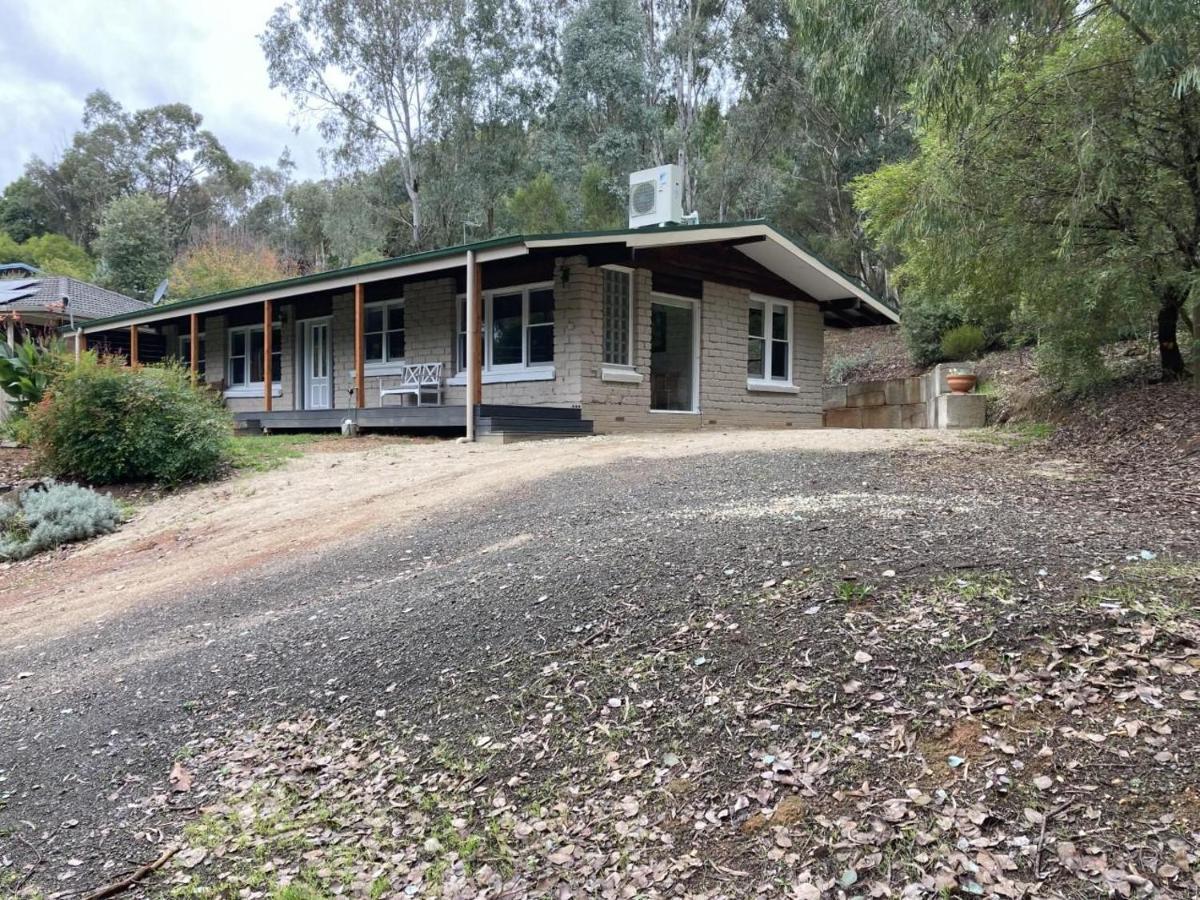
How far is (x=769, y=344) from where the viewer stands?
645 inches

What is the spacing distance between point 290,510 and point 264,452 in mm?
4299

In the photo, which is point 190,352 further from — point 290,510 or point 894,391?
point 894,391

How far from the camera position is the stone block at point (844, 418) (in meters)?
19.2

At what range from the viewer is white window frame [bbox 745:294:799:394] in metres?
16.0

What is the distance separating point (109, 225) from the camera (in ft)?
127

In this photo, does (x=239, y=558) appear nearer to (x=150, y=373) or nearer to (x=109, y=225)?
(x=150, y=373)

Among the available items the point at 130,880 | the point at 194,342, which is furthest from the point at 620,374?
the point at 130,880

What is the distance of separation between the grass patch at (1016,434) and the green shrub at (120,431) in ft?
30.6

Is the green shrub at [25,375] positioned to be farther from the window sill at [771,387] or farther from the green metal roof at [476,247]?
the window sill at [771,387]

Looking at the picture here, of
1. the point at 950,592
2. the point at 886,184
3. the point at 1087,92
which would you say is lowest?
the point at 950,592

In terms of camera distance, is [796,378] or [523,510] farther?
[796,378]

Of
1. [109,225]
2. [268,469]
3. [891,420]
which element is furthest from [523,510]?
[109,225]

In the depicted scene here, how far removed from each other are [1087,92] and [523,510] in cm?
640

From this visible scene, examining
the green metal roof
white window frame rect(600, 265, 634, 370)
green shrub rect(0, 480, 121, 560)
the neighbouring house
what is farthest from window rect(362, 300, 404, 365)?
the neighbouring house
